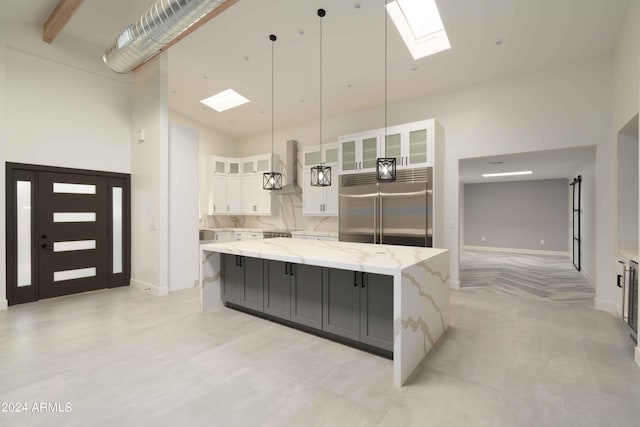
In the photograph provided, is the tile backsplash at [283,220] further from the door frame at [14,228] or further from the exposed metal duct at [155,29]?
the exposed metal duct at [155,29]

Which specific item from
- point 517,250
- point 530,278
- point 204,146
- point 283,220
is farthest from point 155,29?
point 517,250

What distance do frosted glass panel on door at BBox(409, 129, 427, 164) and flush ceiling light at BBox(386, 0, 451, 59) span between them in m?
1.04

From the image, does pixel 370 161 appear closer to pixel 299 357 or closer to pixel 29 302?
pixel 299 357

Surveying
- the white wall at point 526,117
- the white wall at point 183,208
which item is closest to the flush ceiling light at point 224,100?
the white wall at point 183,208

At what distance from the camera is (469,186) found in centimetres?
1041

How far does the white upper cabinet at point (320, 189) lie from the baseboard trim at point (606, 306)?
3865 millimetres

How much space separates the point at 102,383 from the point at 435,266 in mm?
2793

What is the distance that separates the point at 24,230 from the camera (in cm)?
414

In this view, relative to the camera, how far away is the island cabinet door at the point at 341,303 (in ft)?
8.97

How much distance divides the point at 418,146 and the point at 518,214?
6946mm

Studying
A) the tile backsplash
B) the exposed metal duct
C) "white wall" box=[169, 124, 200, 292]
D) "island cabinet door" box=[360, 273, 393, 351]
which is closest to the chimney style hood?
the tile backsplash

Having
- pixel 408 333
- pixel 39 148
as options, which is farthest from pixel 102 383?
pixel 39 148

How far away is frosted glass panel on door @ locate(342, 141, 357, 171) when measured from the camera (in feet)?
17.0

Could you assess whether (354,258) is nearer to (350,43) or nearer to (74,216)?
(350,43)
